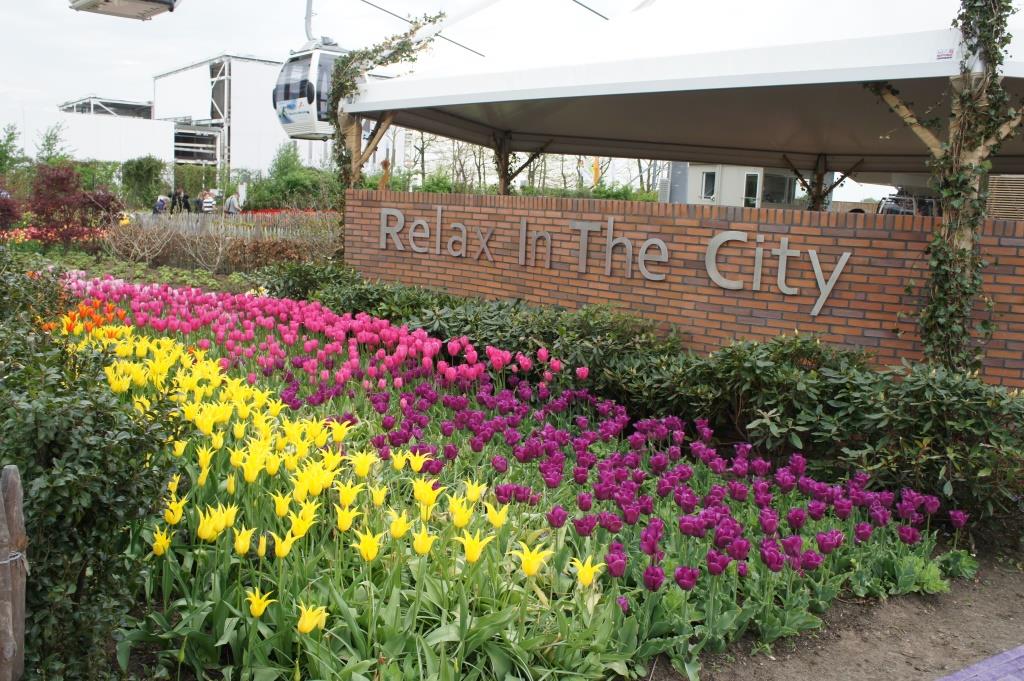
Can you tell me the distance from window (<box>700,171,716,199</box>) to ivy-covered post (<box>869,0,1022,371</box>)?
23609 mm

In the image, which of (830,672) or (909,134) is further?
(909,134)

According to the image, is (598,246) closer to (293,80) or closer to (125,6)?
(125,6)

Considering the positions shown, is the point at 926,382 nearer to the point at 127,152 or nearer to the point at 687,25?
the point at 687,25

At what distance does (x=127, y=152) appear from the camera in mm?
61156

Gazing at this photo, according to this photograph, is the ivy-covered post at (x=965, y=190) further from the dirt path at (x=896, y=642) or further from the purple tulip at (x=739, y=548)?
the purple tulip at (x=739, y=548)

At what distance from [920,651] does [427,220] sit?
6.93 metres

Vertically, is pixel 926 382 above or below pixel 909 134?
below

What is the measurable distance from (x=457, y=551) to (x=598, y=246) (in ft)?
15.8

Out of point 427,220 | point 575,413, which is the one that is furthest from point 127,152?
point 575,413

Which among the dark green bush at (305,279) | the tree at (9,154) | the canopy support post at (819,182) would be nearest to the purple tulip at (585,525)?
the dark green bush at (305,279)

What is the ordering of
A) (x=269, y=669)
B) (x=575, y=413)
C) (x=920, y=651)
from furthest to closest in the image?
(x=575, y=413) → (x=920, y=651) → (x=269, y=669)

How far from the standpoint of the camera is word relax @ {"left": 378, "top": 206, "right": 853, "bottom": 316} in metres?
6.66

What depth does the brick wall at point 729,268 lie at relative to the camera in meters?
6.12

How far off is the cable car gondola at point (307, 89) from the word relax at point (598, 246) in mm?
15082
